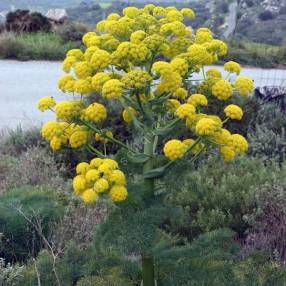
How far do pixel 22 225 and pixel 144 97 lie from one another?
1.92 metres

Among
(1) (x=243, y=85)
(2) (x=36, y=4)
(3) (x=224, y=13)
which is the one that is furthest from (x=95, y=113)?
(3) (x=224, y=13)

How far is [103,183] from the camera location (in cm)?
290

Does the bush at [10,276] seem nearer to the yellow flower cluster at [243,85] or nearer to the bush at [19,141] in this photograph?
the yellow flower cluster at [243,85]

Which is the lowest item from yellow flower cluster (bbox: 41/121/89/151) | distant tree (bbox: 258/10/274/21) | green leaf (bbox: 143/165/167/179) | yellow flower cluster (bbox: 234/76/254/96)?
distant tree (bbox: 258/10/274/21)

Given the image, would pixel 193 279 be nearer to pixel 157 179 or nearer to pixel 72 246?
pixel 157 179

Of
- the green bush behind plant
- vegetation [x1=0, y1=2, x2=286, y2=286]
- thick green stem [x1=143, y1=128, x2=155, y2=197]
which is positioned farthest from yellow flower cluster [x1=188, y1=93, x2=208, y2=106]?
the green bush behind plant

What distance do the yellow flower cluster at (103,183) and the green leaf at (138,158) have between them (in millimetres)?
310

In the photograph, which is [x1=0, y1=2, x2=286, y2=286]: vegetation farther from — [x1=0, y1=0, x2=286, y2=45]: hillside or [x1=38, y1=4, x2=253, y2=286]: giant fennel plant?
[x1=0, y1=0, x2=286, y2=45]: hillside

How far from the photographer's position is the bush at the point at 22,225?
15.5 ft

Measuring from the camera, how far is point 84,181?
3014 millimetres

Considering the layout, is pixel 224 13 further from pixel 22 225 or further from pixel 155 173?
pixel 155 173

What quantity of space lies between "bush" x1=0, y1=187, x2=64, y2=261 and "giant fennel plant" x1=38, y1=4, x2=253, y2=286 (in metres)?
1.49

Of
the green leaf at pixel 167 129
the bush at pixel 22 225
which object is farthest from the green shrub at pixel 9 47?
the green leaf at pixel 167 129

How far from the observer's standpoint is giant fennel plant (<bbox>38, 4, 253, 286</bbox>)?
3.00m
